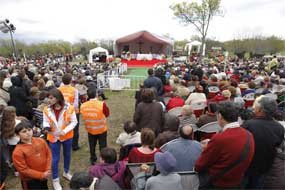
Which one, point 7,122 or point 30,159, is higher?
point 7,122

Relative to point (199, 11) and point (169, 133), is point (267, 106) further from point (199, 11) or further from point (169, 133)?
point (199, 11)

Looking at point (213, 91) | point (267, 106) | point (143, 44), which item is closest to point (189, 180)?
point (267, 106)

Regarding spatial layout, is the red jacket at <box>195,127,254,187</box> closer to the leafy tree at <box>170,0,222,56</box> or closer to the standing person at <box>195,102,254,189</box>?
the standing person at <box>195,102,254,189</box>

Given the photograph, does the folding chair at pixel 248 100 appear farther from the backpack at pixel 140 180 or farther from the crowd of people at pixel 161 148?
the backpack at pixel 140 180

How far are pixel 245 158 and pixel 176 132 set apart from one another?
1.31m

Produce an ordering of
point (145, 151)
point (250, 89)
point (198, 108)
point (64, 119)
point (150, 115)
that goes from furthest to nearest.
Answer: point (250, 89)
point (198, 108)
point (150, 115)
point (64, 119)
point (145, 151)

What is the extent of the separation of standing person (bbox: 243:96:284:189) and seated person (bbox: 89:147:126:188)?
1.49 m

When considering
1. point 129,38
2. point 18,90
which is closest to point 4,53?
point 129,38

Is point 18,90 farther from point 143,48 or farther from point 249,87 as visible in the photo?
point 143,48

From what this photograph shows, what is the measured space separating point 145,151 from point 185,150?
0.49 m

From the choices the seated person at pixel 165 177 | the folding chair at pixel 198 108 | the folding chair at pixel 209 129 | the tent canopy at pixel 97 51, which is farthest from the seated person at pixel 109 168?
the tent canopy at pixel 97 51

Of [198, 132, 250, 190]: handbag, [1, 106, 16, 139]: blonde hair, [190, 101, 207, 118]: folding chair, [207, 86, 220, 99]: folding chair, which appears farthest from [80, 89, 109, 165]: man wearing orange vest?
[207, 86, 220, 99]: folding chair

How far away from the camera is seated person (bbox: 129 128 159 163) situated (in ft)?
10.5

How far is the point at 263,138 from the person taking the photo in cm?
302
